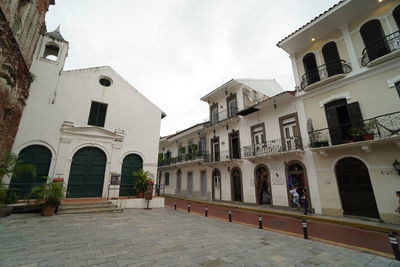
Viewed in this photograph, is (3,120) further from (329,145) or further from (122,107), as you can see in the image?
(329,145)

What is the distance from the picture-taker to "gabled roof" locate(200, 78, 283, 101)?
1724 cm

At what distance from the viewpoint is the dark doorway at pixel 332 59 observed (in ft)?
35.2

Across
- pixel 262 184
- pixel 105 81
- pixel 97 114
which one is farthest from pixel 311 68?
pixel 97 114

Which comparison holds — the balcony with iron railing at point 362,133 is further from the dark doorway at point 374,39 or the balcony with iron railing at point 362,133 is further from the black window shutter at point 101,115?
the black window shutter at point 101,115

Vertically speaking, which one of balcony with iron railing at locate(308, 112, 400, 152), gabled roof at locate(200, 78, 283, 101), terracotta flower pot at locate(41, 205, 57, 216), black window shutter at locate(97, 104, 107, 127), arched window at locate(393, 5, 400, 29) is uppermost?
gabled roof at locate(200, 78, 283, 101)

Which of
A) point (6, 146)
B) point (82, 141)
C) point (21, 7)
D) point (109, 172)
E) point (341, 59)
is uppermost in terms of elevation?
point (21, 7)

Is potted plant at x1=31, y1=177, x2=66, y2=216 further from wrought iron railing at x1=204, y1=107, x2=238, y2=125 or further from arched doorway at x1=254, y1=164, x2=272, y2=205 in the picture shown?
wrought iron railing at x1=204, y1=107, x2=238, y2=125

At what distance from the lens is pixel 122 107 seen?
43.6 feet

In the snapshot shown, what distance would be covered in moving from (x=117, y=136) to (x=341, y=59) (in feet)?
52.5

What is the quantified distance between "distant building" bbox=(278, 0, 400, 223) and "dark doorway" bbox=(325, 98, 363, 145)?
0.04m

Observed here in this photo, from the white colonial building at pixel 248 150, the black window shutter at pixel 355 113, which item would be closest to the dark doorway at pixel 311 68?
the white colonial building at pixel 248 150

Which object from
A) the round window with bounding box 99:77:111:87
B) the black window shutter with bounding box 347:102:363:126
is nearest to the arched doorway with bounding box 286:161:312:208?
the black window shutter with bounding box 347:102:363:126

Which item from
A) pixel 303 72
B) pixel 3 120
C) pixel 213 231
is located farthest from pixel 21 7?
pixel 303 72

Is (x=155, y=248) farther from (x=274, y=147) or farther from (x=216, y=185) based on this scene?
(x=216, y=185)
